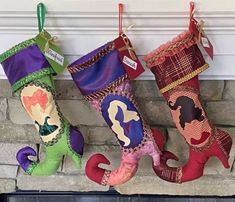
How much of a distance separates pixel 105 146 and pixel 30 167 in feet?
0.79

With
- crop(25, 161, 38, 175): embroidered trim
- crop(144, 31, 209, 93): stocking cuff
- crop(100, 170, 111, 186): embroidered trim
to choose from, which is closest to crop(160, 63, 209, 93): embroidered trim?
crop(144, 31, 209, 93): stocking cuff

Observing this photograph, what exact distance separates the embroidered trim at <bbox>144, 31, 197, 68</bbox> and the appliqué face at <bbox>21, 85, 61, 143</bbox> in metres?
0.29

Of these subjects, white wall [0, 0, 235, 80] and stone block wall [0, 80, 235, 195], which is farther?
stone block wall [0, 80, 235, 195]

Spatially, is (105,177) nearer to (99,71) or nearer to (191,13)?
(99,71)

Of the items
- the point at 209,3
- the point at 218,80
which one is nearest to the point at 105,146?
the point at 218,80

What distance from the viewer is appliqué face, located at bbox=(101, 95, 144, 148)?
1357mm

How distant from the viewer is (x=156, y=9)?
1316 mm

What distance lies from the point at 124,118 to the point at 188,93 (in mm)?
179

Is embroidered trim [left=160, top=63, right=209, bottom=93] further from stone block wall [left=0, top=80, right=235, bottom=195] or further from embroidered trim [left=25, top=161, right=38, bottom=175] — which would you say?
embroidered trim [left=25, top=161, right=38, bottom=175]

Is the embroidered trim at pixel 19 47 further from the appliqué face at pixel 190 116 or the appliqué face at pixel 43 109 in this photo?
the appliqué face at pixel 190 116

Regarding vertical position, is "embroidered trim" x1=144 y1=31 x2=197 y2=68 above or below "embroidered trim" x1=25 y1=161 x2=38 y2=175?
above

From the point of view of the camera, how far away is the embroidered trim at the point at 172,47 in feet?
4.32

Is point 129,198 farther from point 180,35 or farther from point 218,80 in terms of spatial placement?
point 180,35

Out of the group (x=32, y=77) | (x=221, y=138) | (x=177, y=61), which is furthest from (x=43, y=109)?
(x=221, y=138)
